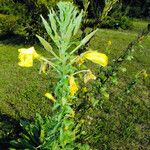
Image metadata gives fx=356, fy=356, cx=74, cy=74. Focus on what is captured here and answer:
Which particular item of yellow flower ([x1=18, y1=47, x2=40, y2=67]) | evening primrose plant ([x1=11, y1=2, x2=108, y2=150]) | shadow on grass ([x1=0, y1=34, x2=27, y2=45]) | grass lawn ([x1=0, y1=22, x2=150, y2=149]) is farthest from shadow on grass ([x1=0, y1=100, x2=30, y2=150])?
shadow on grass ([x1=0, y1=34, x2=27, y2=45])

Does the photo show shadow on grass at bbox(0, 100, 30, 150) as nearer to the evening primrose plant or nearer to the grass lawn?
the grass lawn

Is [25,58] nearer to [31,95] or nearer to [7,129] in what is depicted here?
[7,129]

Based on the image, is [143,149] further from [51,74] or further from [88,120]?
[51,74]

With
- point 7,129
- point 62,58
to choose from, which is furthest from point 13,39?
point 62,58

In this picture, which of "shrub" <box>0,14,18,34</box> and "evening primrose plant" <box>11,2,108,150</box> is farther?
"shrub" <box>0,14,18,34</box>

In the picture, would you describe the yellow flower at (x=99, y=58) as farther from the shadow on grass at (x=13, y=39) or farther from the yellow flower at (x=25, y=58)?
the shadow on grass at (x=13, y=39)

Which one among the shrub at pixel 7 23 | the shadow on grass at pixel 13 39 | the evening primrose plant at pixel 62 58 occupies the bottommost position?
the shadow on grass at pixel 13 39

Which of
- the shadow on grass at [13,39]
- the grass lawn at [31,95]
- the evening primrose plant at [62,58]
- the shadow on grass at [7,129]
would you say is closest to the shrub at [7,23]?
the shadow on grass at [13,39]

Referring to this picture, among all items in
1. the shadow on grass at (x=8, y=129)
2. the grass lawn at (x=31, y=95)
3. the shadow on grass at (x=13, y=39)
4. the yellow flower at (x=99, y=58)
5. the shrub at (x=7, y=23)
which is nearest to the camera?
the yellow flower at (x=99, y=58)

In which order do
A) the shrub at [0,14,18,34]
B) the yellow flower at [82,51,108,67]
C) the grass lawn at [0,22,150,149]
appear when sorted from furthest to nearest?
the shrub at [0,14,18,34], the grass lawn at [0,22,150,149], the yellow flower at [82,51,108,67]

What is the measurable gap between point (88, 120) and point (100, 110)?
73 centimetres

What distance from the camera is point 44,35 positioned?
12508 mm

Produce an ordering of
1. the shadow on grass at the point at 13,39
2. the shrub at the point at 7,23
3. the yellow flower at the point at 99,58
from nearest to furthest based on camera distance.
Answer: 1. the yellow flower at the point at 99,58
2. the shadow on grass at the point at 13,39
3. the shrub at the point at 7,23

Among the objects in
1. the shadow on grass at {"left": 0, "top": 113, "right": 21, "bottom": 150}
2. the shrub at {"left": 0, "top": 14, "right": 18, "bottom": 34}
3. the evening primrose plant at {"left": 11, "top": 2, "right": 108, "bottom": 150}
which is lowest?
the shrub at {"left": 0, "top": 14, "right": 18, "bottom": 34}
